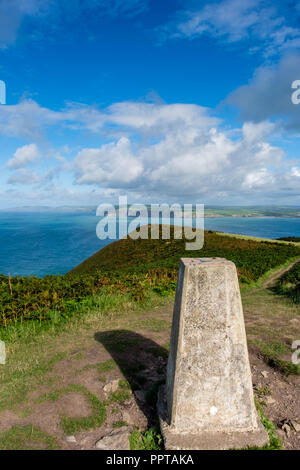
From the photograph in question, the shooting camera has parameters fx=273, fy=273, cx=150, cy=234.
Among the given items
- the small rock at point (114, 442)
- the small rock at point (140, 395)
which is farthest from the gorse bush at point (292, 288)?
the small rock at point (114, 442)

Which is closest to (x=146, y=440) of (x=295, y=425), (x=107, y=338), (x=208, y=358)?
(x=208, y=358)

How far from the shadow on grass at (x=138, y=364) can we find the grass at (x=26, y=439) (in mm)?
1188

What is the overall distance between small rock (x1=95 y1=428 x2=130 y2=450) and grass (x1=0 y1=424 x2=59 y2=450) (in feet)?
1.95

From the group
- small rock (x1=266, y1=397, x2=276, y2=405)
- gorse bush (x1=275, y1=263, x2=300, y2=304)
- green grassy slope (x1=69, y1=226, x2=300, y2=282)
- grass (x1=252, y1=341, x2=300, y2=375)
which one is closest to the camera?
small rock (x1=266, y1=397, x2=276, y2=405)

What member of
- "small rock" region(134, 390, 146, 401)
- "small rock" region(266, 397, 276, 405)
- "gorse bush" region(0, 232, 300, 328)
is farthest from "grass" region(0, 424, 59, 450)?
"gorse bush" region(0, 232, 300, 328)

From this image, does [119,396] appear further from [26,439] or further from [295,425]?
[295,425]

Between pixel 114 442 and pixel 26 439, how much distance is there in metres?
1.23

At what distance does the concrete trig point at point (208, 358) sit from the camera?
362cm

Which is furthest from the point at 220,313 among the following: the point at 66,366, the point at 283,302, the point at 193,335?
the point at 283,302

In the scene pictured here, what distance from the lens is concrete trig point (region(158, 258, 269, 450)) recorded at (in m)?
3.62

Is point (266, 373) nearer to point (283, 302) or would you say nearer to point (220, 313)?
point (220, 313)

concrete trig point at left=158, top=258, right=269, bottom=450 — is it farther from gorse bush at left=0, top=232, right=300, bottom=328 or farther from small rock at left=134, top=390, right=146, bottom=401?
gorse bush at left=0, top=232, right=300, bottom=328

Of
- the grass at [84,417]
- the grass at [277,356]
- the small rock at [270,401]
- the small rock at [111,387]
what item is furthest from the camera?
the grass at [277,356]

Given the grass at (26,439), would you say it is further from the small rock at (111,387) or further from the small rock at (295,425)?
the small rock at (295,425)
